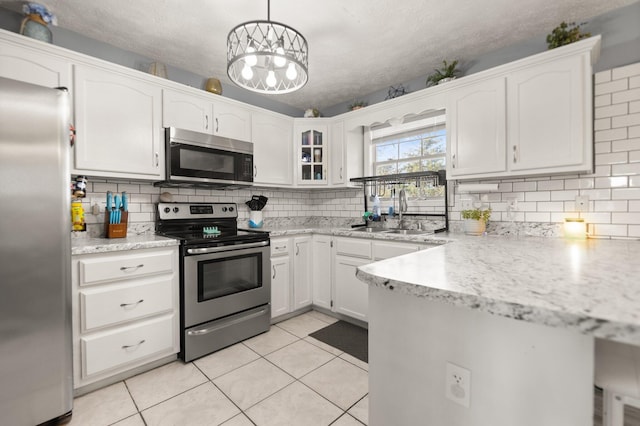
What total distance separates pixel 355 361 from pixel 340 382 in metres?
0.29

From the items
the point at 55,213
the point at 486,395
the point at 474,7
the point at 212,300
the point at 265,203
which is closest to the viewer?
the point at 486,395

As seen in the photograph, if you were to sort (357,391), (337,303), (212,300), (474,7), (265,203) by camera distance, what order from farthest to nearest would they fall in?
(265,203) < (337,303) < (212,300) < (474,7) < (357,391)

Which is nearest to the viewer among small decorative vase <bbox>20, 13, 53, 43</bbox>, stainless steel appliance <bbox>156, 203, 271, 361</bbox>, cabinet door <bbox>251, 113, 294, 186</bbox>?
small decorative vase <bbox>20, 13, 53, 43</bbox>

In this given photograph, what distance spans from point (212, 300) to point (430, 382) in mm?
1872

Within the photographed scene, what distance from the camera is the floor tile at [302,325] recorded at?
2.68 meters

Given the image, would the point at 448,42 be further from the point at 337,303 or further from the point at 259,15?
the point at 337,303

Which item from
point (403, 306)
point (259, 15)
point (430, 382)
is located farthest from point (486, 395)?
point (259, 15)

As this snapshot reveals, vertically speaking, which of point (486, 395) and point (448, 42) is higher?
point (448, 42)

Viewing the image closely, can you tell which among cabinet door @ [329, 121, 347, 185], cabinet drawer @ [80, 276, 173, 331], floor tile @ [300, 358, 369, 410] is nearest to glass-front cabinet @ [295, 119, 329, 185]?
cabinet door @ [329, 121, 347, 185]

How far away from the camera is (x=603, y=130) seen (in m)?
2.02

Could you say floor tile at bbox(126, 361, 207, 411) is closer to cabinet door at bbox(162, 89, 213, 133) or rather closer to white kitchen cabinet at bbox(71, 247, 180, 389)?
white kitchen cabinet at bbox(71, 247, 180, 389)

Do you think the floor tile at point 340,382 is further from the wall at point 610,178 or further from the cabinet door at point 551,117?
the cabinet door at point 551,117

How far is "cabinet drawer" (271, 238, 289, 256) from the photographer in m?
2.83

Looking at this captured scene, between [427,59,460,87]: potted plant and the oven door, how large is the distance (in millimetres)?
2194
